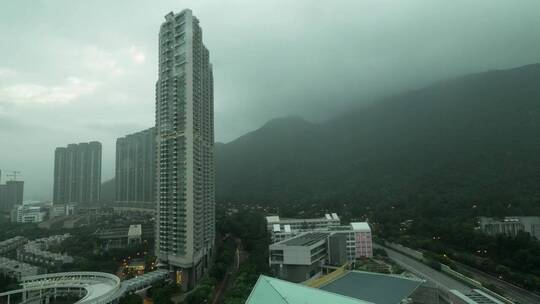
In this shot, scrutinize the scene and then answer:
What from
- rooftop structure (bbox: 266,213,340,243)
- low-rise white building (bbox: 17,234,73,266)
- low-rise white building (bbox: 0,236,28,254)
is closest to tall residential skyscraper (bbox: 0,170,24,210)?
low-rise white building (bbox: 0,236,28,254)

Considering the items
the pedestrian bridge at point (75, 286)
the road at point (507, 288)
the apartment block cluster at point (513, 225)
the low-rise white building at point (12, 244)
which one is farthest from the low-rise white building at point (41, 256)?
the apartment block cluster at point (513, 225)

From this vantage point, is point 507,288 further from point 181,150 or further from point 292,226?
point 181,150

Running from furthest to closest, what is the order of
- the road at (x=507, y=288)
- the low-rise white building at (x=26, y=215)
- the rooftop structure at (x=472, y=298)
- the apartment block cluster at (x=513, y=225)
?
the low-rise white building at (x=26, y=215) → the apartment block cluster at (x=513, y=225) → the road at (x=507, y=288) → the rooftop structure at (x=472, y=298)

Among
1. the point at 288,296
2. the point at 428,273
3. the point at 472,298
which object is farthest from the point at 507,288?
the point at 288,296

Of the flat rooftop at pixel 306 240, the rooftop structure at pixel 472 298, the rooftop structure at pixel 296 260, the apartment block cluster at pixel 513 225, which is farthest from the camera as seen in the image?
the apartment block cluster at pixel 513 225

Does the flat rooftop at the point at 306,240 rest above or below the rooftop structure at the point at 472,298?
above

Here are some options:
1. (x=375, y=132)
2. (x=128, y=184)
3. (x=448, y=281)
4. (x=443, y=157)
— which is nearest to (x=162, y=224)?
(x=448, y=281)

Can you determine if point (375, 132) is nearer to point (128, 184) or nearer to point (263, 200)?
point (263, 200)

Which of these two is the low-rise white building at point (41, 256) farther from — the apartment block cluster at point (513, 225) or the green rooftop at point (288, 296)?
the apartment block cluster at point (513, 225)
